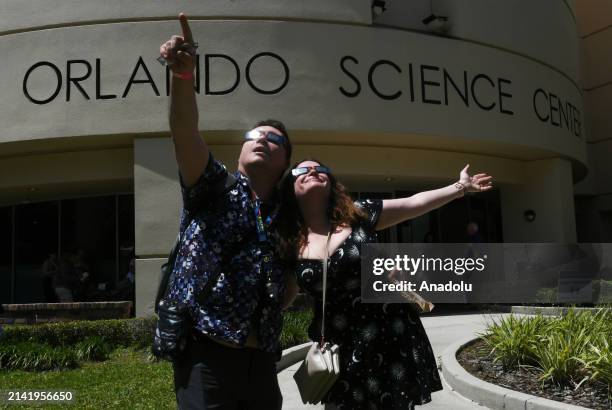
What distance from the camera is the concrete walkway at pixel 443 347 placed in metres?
5.41

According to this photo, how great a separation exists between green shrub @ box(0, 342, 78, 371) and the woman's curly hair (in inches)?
255

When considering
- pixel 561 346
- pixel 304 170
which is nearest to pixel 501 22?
pixel 561 346

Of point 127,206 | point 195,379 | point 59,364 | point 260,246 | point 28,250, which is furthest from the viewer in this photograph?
point 28,250

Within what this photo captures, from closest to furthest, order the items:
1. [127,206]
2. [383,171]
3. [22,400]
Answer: [22,400] < [383,171] < [127,206]

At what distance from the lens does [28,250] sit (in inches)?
645

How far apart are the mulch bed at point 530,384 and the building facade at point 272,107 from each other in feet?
22.1

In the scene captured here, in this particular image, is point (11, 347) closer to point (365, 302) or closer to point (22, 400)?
point (22, 400)

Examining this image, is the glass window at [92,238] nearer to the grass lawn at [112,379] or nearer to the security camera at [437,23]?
the grass lawn at [112,379]

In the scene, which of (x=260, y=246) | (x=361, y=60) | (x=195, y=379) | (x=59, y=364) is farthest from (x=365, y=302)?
(x=361, y=60)

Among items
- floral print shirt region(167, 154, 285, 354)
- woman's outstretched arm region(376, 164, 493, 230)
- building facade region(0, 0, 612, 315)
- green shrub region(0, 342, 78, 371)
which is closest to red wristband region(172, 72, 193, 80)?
floral print shirt region(167, 154, 285, 354)

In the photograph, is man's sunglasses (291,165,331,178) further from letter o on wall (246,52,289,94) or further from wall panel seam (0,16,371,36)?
wall panel seam (0,16,371,36)

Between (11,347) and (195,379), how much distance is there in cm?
707

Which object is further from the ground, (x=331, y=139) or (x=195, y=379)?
(x=331, y=139)

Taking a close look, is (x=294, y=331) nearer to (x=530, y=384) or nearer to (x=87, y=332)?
(x=87, y=332)
